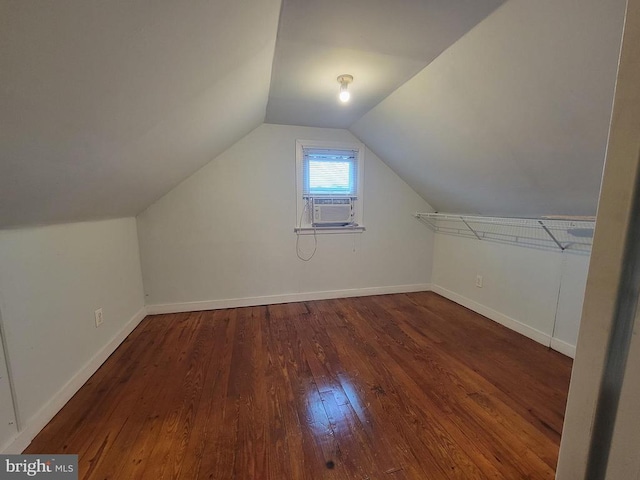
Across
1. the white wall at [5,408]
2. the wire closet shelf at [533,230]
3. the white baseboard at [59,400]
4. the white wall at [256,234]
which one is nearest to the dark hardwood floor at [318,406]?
the white baseboard at [59,400]

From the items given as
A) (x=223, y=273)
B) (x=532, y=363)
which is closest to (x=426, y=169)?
(x=532, y=363)

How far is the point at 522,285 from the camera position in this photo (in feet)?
7.80

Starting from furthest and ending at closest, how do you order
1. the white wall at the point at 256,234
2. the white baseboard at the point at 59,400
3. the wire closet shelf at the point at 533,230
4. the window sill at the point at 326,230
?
the window sill at the point at 326,230
the white wall at the point at 256,234
the wire closet shelf at the point at 533,230
the white baseboard at the point at 59,400

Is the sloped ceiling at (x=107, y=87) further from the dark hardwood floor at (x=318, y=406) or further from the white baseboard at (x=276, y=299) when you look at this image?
the white baseboard at (x=276, y=299)

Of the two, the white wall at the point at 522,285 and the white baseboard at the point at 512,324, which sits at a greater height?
the white wall at the point at 522,285

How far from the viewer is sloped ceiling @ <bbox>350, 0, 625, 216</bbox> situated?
1.08 m

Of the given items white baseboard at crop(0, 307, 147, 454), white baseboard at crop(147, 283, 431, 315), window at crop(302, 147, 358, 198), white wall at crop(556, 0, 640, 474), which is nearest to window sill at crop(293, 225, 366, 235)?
window at crop(302, 147, 358, 198)

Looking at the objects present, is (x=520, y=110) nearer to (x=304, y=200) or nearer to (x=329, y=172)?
(x=329, y=172)

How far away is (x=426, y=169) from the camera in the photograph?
2.65 m

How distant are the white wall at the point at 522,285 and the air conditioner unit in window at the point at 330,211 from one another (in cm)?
130

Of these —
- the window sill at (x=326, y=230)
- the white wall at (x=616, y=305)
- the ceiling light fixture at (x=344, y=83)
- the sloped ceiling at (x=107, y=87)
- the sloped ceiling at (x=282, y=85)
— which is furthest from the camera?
the window sill at (x=326, y=230)

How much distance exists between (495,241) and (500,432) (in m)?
1.82

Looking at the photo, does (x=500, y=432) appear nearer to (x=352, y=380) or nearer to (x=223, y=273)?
(x=352, y=380)

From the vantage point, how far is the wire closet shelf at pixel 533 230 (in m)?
1.88
